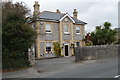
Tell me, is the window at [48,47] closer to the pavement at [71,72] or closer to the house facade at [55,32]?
the house facade at [55,32]

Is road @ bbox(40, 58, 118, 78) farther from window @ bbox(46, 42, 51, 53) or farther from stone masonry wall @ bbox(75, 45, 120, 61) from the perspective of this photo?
window @ bbox(46, 42, 51, 53)

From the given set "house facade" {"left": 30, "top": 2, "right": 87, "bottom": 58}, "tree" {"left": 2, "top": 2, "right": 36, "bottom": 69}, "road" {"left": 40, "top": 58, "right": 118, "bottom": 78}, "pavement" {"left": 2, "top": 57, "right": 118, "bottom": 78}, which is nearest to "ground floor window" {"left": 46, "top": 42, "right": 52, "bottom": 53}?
"house facade" {"left": 30, "top": 2, "right": 87, "bottom": 58}

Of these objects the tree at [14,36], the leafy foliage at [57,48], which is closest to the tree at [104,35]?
the leafy foliage at [57,48]

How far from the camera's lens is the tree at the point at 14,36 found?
11613 mm

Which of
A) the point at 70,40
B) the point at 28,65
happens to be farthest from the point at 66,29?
the point at 28,65

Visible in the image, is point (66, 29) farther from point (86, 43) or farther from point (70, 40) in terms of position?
point (86, 43)

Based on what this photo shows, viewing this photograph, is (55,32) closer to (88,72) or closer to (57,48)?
(57,48)

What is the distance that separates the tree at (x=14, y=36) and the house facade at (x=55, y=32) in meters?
8.48

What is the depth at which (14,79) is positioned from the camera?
8.78m

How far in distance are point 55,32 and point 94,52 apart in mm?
8345

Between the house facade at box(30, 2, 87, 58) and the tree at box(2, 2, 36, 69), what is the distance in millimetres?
8480

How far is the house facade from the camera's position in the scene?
21812 mm

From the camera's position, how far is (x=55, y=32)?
918 inches

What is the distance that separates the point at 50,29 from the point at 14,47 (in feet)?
36.7
